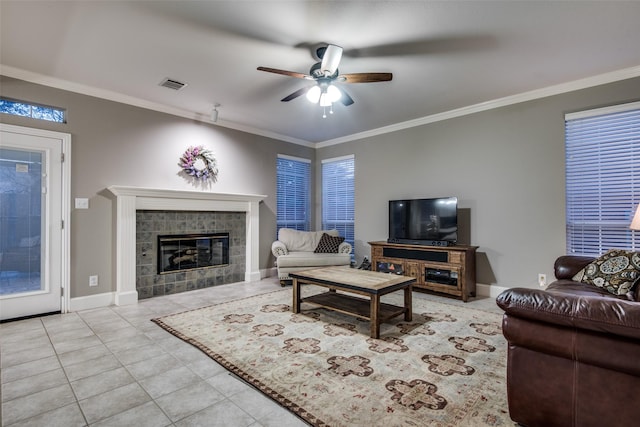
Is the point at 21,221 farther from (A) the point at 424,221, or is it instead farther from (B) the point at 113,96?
(A) the point at 424,221

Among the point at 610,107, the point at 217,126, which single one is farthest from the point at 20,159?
the point at 610,107

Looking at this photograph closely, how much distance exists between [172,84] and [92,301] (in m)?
2.80

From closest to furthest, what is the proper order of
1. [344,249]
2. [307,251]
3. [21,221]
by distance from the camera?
[21,221] < [344,249] < [307,251]

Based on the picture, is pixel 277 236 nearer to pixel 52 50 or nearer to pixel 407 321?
pixel 407 321

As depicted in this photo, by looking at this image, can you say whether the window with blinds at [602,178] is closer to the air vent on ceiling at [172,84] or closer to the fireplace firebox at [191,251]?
the air vent on ceiling at [172,84]

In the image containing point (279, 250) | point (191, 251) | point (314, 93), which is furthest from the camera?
point (279, 250)

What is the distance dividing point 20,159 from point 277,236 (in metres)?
3.66

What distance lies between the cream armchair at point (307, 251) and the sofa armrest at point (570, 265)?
9.33ft

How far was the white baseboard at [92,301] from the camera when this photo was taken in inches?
141

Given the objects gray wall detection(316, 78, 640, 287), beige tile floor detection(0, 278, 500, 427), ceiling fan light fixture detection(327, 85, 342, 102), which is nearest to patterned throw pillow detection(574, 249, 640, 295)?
gray wall detection(316, 78, 640, 287)

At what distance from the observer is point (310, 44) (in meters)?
2.75

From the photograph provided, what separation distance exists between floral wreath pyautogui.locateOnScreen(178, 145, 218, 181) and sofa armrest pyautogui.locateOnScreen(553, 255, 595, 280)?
15.4 feet

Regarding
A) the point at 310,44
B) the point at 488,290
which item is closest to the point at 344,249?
the point at 488,290

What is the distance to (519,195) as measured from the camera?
13.0 ft
